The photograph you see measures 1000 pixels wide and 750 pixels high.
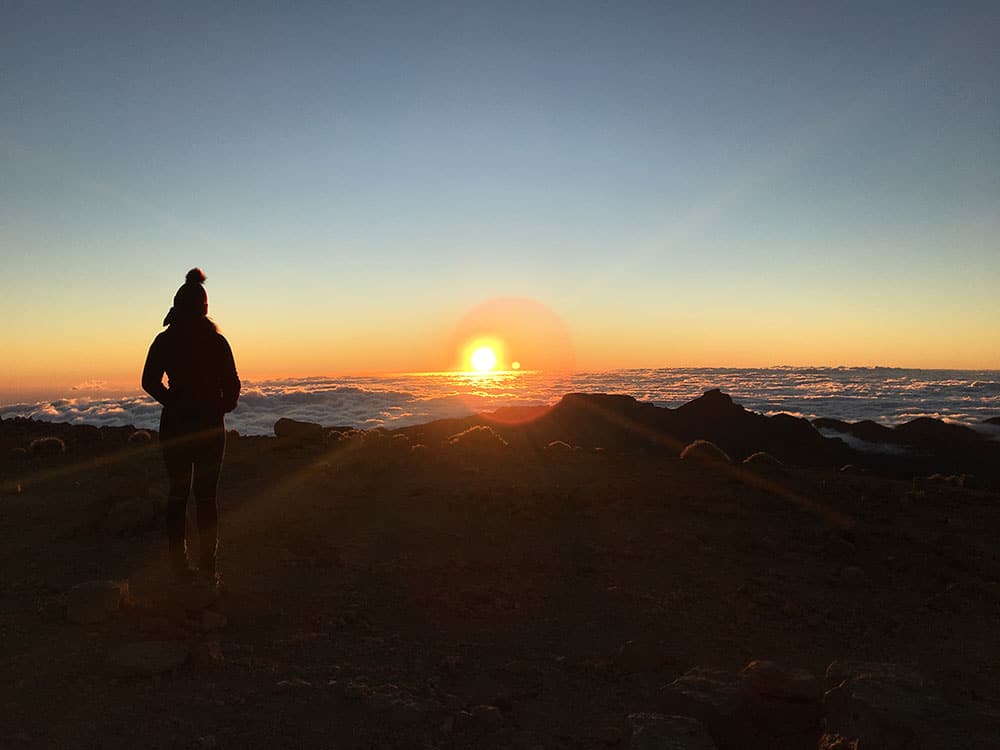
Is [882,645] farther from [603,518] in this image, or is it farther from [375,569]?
[375,569]

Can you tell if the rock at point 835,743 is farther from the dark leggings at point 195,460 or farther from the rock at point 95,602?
the rock at point 95,602

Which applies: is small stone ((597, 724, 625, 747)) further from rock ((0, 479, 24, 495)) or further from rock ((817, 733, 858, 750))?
rock ((0, 479, 24, 495))

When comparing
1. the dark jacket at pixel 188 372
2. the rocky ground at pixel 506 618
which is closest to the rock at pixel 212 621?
the rocky ground at pixel 506 618

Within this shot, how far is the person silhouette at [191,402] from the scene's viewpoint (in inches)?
219

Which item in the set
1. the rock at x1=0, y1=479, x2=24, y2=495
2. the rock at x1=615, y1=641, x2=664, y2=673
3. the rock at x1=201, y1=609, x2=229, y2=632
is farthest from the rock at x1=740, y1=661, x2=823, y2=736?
the rock at x1=0, y1=479, x2=24, y2=495

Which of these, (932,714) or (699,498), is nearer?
(932,714)

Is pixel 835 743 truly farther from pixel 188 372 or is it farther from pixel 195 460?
pixel 188 372

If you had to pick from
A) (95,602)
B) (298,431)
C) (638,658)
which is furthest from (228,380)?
(298,431)

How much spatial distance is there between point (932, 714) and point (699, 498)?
750cm

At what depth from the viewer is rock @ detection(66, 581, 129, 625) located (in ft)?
16.6

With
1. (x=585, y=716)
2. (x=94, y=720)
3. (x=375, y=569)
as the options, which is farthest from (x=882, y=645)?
(x=94, y=720)

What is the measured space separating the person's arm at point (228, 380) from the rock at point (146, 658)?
2018 mm

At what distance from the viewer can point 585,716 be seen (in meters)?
4.23

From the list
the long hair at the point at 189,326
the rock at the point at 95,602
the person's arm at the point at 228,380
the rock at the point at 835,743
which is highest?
the long hair at the point at 189,326
